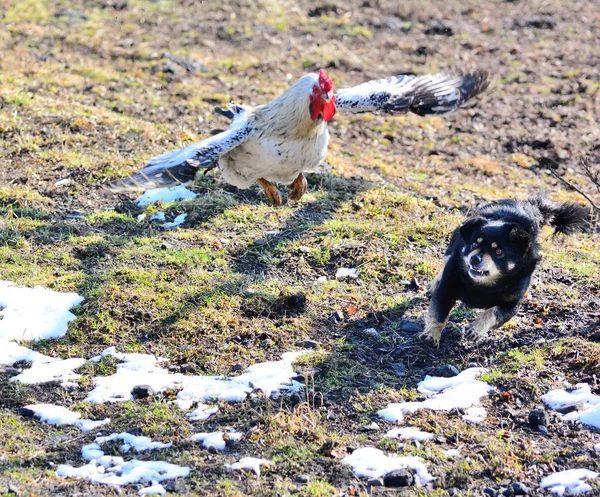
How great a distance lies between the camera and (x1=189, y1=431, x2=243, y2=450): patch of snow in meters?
5.20

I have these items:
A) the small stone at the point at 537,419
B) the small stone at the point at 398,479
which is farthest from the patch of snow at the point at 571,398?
the small stone at the point at 398,479

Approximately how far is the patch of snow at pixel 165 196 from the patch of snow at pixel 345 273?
2215 millimetres

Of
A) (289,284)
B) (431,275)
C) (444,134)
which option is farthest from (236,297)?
(444,134)

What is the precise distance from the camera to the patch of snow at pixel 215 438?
17.1 feet

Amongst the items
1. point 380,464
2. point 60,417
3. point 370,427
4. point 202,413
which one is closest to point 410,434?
point 370,427

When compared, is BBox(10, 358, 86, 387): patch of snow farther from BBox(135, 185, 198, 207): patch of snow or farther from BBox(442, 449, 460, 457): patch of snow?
BBox(135, 185, 198, 207): patch of snow

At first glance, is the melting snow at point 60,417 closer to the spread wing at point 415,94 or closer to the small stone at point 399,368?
the small stone at point 399,368

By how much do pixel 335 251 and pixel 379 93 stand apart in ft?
5.99

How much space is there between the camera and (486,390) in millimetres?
5977

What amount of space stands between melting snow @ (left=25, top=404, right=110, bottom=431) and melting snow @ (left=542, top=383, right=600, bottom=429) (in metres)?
3.05

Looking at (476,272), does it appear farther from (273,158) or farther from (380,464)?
(273,158)

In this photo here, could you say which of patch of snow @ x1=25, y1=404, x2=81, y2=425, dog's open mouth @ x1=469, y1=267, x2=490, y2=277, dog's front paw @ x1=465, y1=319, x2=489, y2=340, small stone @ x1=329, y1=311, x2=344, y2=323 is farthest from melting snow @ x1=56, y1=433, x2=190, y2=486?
dog's front paw @ x1=465, y1=319, x2=489, y2=340

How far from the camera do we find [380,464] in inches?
197

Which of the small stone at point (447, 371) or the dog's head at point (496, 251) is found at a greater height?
the dog's head at point (496, 251)
